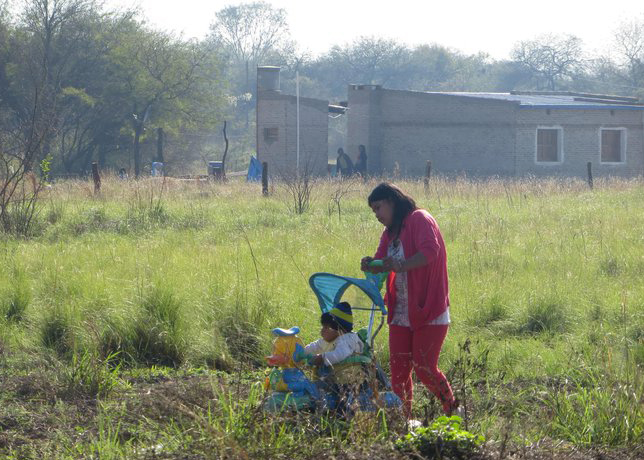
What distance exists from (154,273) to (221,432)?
5.71 meters

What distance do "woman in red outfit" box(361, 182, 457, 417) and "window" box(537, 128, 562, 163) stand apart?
36086 millimetres

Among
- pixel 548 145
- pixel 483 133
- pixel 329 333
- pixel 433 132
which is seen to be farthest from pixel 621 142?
pixel 329 333

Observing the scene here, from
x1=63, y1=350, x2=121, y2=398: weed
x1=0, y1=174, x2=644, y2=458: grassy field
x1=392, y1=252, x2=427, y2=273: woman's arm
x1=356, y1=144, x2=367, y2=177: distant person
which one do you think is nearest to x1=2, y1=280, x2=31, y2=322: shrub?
x1=0, y1=174, x2=644, y2=458: grassy field

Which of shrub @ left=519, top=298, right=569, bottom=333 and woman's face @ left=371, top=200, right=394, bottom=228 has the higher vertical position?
woman's face @ left=371, top=200, right=394, bottom=228

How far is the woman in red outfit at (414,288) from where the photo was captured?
16.8ft

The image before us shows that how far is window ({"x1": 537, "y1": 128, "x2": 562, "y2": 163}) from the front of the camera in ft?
131

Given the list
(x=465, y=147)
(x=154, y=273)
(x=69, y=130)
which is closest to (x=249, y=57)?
(x=69, y=130)

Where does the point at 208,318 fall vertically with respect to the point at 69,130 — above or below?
below

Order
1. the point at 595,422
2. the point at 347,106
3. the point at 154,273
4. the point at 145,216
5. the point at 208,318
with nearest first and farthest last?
the point at 595,422 → the point at 208,318 → the point at 154,273 → the point at 145,216 → the point at 347,106

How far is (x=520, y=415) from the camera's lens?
219 inches

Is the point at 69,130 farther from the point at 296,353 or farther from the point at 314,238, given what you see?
the point at 296,353

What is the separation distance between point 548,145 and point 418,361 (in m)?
36.5

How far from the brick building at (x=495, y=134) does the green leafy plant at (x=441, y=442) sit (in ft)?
117

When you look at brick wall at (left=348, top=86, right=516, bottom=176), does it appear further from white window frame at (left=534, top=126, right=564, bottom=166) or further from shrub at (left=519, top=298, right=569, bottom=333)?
shrub at (left=519, top=298, right=569, bottom=333)
